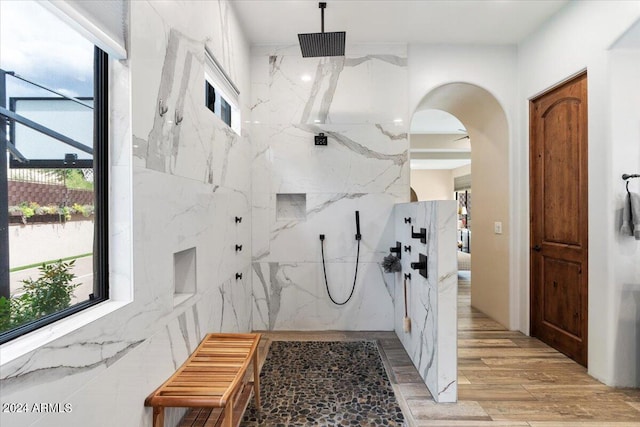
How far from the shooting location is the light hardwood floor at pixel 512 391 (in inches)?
76.3

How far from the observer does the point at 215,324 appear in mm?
2275

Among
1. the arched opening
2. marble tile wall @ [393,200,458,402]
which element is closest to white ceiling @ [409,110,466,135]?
the arched opening

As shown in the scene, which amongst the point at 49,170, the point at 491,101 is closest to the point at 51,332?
the point at 49,170

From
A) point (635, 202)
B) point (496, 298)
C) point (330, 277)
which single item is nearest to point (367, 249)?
point (330, 277)

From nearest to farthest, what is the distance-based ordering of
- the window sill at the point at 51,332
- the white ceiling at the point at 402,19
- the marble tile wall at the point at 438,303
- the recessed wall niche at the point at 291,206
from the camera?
1. the window sill at the point at 51,332
2. the marble tile wall at the point at 438,303
3. the white ceiling at the point at 402,19
4. the recessed wall niche at the point at 291,206

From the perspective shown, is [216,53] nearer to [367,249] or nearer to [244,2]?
[244,2]

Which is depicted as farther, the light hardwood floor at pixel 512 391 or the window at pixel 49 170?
the light hardwood floor at pixel 512 391

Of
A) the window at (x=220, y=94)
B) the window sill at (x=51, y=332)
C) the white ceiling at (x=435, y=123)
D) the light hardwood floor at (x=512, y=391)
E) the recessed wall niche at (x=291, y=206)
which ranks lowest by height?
the light hardwood floor at (x=512, y=391)

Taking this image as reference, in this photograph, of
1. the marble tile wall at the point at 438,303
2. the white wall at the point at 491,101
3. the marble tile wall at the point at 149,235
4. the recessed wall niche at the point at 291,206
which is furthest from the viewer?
the recessed wall niche at the point at 291,206

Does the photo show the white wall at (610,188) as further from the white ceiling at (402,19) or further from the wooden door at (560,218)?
the white ceiling at (402,19)

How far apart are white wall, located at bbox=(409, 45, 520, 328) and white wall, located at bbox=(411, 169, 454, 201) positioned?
6.87 metres

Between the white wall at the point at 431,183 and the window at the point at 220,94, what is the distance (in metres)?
8.46

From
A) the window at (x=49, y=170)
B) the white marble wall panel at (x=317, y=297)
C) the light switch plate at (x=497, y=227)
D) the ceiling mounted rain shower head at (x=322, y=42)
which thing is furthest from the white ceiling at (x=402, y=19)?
the white marble wall panel at (x=317, y=297)

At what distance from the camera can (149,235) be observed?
145 centimetres
